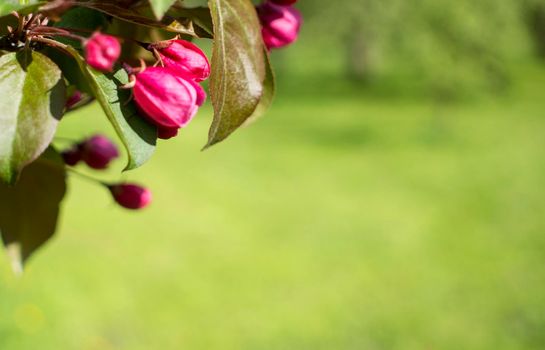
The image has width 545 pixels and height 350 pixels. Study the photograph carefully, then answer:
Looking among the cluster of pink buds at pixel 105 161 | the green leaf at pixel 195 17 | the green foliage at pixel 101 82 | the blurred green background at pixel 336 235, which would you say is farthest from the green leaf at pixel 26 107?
the blurred green background at pixel 336 235

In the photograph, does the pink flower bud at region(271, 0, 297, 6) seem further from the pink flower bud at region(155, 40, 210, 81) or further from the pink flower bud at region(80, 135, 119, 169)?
the pink flower bud at region(80, 135, 119, 169)

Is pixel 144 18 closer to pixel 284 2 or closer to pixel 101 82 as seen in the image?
pixel 101 82

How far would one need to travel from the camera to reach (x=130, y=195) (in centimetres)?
75

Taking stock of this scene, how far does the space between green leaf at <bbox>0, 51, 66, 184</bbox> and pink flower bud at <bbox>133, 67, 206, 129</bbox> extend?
0.05m

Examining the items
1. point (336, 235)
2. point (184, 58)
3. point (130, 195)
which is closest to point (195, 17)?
point (184, 58)

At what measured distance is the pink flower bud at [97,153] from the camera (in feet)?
2.53

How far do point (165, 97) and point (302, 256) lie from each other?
4.45 meters

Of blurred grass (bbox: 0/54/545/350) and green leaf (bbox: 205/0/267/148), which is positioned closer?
green leaf (bbox: 205/0/267/148)

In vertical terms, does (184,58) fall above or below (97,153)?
above

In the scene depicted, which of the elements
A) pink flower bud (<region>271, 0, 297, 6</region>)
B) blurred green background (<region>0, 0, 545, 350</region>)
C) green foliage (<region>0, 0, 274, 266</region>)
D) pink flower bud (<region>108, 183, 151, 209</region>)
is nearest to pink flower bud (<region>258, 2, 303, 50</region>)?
pink flower bud (<region>271, 0, 297, 6</region>)

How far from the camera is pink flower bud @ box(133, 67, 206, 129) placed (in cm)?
46

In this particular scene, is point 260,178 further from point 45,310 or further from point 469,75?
point 45,310

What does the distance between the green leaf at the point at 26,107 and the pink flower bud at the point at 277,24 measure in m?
0.19

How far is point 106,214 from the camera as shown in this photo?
5.49 m
